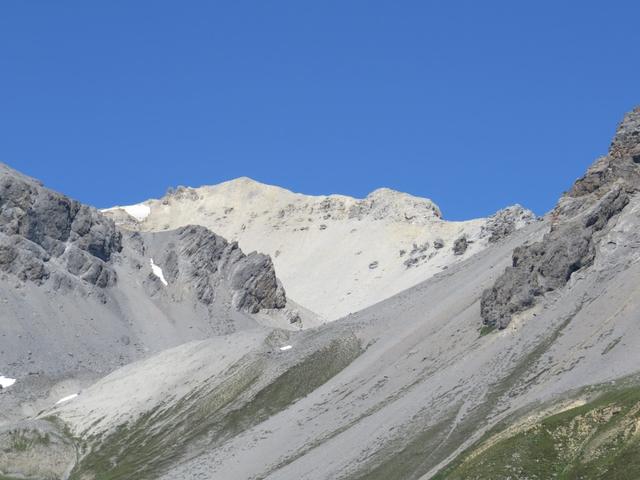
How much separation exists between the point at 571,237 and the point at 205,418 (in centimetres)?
5224

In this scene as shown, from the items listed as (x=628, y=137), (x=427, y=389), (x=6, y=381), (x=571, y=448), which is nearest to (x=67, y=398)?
(x=6, y=381)

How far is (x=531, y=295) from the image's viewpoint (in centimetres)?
14062

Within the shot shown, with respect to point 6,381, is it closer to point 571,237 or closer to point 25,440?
point 25,440

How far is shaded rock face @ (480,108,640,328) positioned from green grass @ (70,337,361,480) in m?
24.5

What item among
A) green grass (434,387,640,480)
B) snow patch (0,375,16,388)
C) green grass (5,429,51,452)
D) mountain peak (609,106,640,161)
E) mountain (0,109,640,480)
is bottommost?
green grass (434,387,640,480)

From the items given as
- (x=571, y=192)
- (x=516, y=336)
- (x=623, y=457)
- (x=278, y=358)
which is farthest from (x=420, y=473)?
(x=571, y=192)

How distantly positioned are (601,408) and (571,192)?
262ft

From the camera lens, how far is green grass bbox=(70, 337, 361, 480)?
143m

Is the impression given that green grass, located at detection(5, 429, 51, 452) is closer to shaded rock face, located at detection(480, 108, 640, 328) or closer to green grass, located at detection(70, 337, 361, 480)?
green grass, located at detection(70, 337, 361, 480)

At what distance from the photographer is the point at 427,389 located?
414 feet

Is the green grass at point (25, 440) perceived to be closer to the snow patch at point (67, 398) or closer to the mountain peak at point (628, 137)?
the snow patch at point (67, 398)

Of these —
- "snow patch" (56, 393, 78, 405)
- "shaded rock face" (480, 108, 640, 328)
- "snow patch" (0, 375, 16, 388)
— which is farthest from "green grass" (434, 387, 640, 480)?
"snow patch" (0, 375, 16, 388)

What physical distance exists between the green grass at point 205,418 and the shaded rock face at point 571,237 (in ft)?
80.5

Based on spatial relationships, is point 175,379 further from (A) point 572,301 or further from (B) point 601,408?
(B) point 601,408
